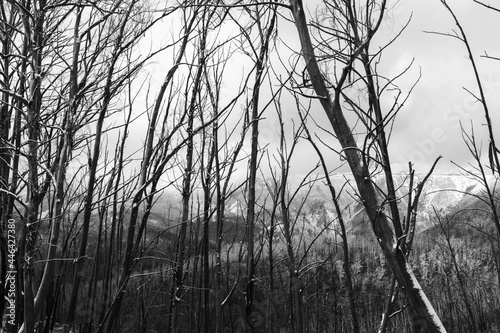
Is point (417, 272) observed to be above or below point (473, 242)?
below

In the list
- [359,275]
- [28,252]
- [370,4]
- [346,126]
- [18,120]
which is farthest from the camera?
[359,275]

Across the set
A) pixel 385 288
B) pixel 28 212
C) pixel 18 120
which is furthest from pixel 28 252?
pixel 385 288

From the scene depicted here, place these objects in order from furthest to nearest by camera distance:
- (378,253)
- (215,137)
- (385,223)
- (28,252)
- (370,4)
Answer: (378,253)
(215,137)
(370,4)
(28,252)
(385,223)

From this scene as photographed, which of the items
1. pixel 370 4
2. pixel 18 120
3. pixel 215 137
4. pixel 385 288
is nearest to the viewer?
pixel 370 4

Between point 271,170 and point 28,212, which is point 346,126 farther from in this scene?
point 271,170

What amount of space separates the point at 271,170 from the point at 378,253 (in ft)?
61.4

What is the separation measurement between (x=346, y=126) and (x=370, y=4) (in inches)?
61.0

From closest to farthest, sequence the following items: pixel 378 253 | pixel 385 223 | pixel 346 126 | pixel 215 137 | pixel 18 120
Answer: pixel 385 223, pixel 346 126, pixel 18 120, pixel 215 137, pixel 378 253

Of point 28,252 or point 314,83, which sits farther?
point 28,252

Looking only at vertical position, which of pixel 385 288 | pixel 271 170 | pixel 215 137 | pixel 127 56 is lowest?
pixel 385 288

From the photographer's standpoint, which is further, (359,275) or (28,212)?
(359,275)

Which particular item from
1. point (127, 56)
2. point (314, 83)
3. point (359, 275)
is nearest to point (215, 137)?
point (127, 56)

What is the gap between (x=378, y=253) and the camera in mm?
20922

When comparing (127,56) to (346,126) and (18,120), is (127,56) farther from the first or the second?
(346,126)
